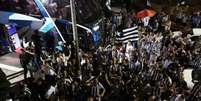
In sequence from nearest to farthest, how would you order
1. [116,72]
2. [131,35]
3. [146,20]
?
[116,72] → [131,35] → [146,20]

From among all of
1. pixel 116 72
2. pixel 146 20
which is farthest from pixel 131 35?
pixel 146 20

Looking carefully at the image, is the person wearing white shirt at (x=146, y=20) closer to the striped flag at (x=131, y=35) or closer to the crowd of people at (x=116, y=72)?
the crowd of people at (x=116, y=72)

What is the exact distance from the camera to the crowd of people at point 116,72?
1486 cm

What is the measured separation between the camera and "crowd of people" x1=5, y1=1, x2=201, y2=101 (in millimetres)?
14859

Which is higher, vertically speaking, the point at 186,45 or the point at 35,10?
the point at 35,10

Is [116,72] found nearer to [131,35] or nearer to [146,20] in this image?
[131,35]

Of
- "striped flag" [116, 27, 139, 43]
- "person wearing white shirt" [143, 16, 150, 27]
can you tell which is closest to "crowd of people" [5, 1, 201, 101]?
"striped flag" [116, 27, 139, 43]

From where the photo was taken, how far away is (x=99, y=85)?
14.8 meters

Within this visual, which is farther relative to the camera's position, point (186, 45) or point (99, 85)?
point (186, 45)

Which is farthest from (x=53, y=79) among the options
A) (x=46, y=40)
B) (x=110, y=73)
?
(x=46, y=40)

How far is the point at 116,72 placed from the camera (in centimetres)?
1686

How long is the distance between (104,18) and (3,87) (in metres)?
17.9

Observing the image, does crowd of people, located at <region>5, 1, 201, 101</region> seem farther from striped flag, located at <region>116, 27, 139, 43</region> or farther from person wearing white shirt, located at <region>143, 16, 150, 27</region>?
person wearing white shirt, located at <region>143, 16, 150, 27</region>

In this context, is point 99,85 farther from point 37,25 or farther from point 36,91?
point 37,25
